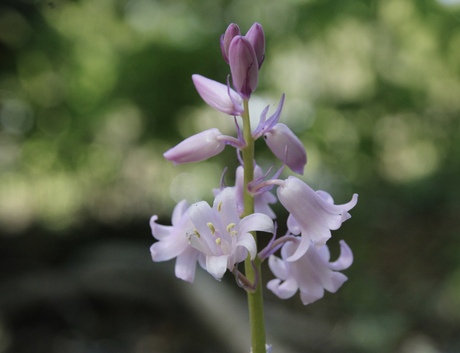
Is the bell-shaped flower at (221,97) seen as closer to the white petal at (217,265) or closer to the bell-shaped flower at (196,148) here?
the bell-shaped flower at (196,148)

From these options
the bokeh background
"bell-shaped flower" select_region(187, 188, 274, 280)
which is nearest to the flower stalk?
"bell-shaped flower" select_region(187, 188, 274, 280)

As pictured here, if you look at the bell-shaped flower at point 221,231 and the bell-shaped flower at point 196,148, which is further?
the bell-shaped flower at point 196,148

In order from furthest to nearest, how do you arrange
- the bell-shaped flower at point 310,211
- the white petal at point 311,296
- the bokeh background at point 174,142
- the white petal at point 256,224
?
1. the bokeh background at point 174,142
2. the white petal at point 311,296
3. the bell-shaped flower at point 310,211
4. the white petal at point 256,224

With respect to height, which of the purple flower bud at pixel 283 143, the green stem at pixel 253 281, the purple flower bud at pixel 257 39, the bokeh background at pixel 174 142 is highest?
the bokeh background at pixel 174 142

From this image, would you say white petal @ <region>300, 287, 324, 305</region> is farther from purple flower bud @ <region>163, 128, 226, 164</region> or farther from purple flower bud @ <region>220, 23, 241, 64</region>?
purple flower bud @ <region>220, 23, 241, 64</region>

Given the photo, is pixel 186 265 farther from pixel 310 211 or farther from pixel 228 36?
pixel 228 36

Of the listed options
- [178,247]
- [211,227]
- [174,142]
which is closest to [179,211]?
[178,247]

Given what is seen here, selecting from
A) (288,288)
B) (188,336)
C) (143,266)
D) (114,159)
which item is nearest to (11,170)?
(114,159)

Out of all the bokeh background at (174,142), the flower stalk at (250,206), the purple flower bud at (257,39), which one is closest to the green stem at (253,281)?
the flower stalk at (250,206)

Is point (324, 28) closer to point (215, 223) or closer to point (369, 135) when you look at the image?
point (369, 135)
